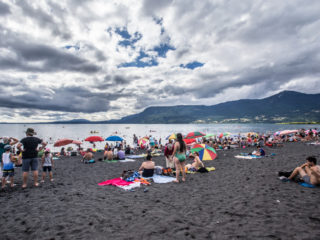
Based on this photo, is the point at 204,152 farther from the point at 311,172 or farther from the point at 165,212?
the point at 165,212

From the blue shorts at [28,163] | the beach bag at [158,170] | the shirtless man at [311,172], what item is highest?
the blue shorts at [28,163]

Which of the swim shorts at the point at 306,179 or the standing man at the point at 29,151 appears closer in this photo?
the swim shorts at the point at 306,179

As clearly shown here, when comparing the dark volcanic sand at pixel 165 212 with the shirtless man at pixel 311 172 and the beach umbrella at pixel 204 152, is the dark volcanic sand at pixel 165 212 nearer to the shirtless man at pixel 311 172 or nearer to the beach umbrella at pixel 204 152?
the shirtless man at pixel 311 172

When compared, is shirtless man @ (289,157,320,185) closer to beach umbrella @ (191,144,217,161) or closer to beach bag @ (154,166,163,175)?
beach bag @ (154,166,163,175)

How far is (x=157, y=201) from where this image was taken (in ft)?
17.4

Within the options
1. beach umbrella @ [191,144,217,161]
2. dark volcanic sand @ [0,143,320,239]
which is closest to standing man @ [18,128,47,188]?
dark volcanic sand @ [0,143,320,239]

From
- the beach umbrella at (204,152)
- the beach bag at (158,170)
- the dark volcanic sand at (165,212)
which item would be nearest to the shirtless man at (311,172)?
the dark volcanic sand at (165,212)

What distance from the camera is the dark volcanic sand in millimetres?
3367

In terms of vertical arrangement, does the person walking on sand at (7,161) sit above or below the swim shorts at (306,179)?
above

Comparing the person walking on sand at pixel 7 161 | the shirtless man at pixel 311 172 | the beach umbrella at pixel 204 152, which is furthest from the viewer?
the beach umbrella at pixel 204 152

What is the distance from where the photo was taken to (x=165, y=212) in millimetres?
4430

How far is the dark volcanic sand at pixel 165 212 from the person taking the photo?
3367mm

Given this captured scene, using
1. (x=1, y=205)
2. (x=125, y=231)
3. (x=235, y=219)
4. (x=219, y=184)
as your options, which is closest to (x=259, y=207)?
(x=235, y=219)

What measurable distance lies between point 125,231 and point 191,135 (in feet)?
46.9
